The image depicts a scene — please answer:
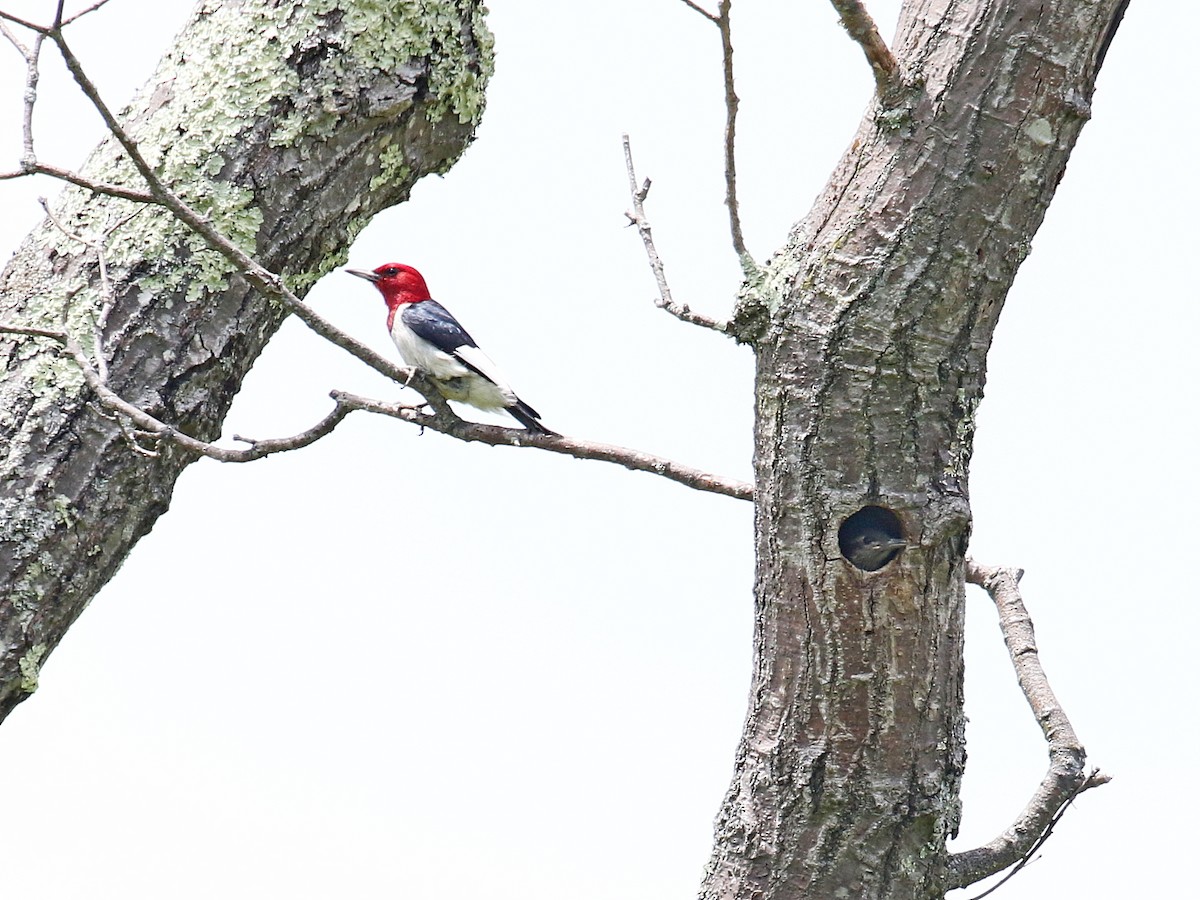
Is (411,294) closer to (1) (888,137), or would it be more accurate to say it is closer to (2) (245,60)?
(2) (245,60)

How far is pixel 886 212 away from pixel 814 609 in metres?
0.70

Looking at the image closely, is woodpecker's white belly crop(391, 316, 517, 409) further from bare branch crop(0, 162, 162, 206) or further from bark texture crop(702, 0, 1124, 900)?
bark texture crop(702, 0, 1124, 900)

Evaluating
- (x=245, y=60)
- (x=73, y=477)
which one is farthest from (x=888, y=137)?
(x=73, y=477)

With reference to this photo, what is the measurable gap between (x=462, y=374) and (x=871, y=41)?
2.30m

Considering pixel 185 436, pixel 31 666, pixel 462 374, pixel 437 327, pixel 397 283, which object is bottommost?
pixel 31 666

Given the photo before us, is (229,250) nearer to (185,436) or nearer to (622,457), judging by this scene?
(185,436)

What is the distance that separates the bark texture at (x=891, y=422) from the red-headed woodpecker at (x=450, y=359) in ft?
5.28

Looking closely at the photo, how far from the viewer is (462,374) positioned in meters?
4.14

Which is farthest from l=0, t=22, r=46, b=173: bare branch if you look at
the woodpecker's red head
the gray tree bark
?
the woodpecker's red head

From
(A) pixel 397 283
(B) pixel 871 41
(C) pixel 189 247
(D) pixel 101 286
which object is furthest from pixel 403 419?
(A) pixel 397 283

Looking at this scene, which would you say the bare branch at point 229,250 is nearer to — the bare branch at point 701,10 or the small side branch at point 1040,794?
the bare branch at point 701,10

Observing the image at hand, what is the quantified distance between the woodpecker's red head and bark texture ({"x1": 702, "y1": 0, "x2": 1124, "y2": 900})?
9.45ft

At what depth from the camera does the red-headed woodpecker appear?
160 inches

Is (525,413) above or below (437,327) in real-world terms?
below
